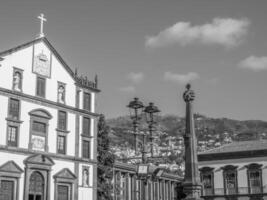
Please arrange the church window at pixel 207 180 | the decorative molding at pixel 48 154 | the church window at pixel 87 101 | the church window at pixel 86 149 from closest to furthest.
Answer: the decorative molding at pixel 48 154
the church window at pixel 86 149
the church window at pixel 87 101
the church window at pixel 207 180

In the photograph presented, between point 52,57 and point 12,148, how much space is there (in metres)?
8.63

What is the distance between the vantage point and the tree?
1805 inches

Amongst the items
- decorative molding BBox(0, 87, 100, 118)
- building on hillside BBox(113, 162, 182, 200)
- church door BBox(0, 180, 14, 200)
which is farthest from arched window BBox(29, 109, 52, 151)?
building on hillside BBox(113, 162, 182, 200)

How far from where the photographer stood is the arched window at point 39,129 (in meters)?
38.2

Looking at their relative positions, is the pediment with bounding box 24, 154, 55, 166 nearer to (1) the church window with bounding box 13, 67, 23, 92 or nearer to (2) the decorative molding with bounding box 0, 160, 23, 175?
(2) the decorative molding with bounding box 0, 160, 23, 175

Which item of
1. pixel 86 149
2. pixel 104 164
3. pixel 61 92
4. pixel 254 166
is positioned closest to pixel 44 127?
pixel 61 92

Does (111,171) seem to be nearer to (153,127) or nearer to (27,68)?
(27,68)

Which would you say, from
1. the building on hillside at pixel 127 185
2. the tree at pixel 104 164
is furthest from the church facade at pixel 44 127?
the building on hillside at pixel 127 185

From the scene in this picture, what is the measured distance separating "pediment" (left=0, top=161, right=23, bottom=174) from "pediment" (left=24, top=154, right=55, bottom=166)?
882 mm

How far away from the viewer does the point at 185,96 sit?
24.2 meters

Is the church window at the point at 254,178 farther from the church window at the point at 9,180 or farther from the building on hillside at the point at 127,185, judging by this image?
the church window at the point at 9,180

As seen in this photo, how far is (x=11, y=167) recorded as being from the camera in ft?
119

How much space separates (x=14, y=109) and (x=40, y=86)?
3289mm

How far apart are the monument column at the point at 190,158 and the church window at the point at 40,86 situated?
17.9 meters
